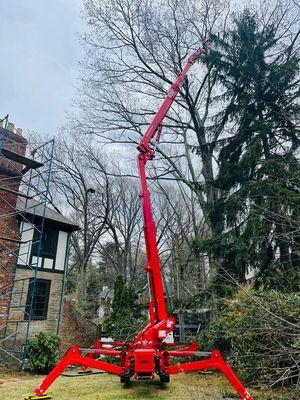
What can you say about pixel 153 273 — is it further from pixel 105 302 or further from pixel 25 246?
pixel 105 302

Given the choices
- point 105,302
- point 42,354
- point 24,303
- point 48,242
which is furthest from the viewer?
point 105,302

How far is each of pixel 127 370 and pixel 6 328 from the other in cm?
739

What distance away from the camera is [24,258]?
1364cm

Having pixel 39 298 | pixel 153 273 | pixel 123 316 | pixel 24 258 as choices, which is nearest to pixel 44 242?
pixel 24 258

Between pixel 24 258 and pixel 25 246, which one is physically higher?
pixel 25 246

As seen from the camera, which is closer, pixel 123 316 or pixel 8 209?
pixel 8 209

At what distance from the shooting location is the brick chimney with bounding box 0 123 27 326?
41.0 ft

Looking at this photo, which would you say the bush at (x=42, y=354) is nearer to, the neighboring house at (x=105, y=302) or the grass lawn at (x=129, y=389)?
the grass lawn at (x=129, y=389)

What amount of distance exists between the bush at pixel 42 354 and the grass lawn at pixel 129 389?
1.31 m

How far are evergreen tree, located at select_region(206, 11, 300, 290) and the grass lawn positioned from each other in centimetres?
270

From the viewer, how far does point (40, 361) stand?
10898mm

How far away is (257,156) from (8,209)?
1020 cm

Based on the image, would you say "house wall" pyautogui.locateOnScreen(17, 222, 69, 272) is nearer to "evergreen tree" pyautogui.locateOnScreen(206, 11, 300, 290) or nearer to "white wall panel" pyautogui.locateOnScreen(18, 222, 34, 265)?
"white wall panel" pyautogui.locateOnScreen(18, 222, 34, 265)

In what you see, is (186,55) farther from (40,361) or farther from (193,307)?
(40,361)
